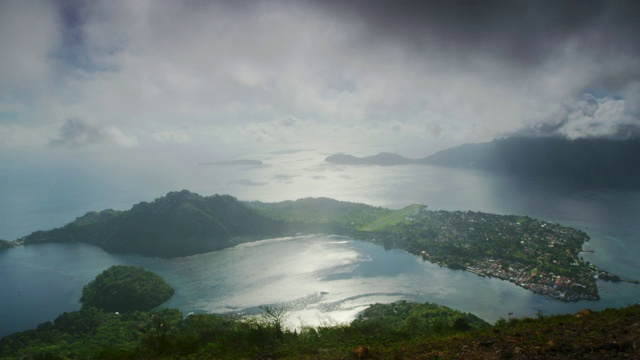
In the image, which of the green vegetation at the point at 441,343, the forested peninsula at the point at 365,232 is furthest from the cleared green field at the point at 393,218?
the green vegetation at the point at 441,343

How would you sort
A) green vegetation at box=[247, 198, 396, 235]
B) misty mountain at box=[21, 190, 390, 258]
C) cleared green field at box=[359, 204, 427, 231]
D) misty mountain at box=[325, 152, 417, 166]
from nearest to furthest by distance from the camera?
misty mountain at box=[21, 190, 390, 258]
cleared green field at box=[359, 204, 427, 231]
green vegetation at box=[247, 198, 396, 235]
misty mountain at box=[325, 152, 417, 166]

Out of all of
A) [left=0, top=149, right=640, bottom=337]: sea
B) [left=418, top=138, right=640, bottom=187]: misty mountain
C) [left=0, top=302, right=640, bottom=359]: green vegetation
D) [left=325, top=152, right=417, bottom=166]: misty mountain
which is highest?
[left=325, top=152, right=417, bottom=166]: misty mountain

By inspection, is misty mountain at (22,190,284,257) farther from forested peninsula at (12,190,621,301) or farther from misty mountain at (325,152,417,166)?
misty mountain at (325,152,417,166)

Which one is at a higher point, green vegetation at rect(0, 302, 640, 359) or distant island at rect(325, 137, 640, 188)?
distant island at rect(325, 137, 640, 188)

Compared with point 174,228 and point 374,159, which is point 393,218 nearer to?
point 174,228

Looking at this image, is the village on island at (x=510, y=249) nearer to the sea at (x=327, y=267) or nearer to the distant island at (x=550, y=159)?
the sea at (x=327, y=267)

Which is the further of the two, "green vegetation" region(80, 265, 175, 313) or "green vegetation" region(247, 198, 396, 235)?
"green vegetation" region(247, 198, 396, 235)

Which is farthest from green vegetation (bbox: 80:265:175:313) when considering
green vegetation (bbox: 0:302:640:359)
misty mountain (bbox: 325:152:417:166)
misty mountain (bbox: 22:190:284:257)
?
misty mountain (bbox: 325:152:417:166)

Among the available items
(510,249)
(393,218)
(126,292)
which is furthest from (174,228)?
(510,249)
